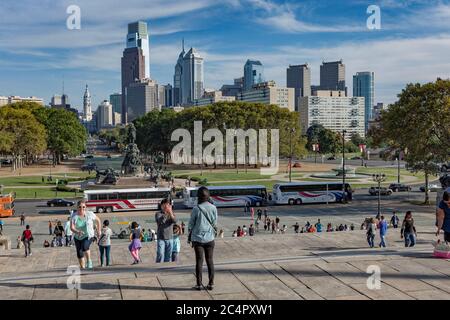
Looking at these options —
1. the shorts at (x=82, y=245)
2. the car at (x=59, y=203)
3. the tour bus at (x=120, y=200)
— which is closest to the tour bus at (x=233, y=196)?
the tour bus at (x=120, y=200)

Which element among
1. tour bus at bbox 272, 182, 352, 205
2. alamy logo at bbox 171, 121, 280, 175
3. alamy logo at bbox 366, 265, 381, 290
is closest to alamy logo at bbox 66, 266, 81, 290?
alamy logo at bbox 366, 265, 381, 290

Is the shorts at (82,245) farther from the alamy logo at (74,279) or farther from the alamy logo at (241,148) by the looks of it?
the alamy logo at (241,148)

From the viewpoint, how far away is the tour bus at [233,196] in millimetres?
47531

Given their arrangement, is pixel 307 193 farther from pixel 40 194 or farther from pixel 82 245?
pixel 82 245

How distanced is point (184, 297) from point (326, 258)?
432 centimetres

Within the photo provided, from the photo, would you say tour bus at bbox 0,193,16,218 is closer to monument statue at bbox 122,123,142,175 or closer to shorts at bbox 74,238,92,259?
monument statue at bbox 122,123,142,175

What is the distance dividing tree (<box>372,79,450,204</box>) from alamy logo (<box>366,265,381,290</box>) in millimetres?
34188

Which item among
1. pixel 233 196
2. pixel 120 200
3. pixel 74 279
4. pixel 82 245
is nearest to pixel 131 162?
pixel 120 200

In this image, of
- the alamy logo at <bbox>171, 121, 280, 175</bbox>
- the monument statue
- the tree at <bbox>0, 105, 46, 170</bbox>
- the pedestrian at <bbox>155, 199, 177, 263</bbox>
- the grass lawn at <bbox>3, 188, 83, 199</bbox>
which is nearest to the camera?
the pedestrian at <bbox>155, 199, 177, 263</bbox>

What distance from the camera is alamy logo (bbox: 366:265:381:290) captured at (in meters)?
9.60

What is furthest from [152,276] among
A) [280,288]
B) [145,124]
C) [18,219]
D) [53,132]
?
[145,124]

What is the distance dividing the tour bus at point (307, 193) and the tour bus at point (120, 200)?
11.2m

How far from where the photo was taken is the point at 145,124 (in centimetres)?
13638

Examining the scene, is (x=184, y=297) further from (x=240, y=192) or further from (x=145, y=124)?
(x=145, y=124)
